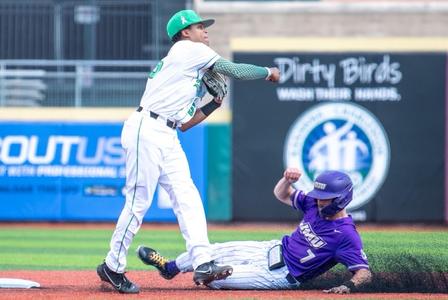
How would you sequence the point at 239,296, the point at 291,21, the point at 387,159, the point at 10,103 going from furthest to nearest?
the point at 291,21 → the point at 10,103 → the point at 387,159 → the point at 239,296

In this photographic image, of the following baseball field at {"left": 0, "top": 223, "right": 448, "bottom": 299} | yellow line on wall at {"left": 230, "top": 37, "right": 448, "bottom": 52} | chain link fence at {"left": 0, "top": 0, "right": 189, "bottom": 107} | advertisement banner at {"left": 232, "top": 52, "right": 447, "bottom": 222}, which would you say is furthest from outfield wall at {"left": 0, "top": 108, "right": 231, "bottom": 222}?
baseball field at {"left": 0, "top": 223, "right": 448, "bottom": 299}

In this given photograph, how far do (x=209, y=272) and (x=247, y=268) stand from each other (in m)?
0.43

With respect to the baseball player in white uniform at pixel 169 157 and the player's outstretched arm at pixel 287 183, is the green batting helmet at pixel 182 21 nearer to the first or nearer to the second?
the baseball player in white uniform at pixel 169 157

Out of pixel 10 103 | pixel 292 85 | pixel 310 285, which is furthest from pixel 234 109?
pixel 310 285

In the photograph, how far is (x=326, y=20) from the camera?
19.2 meters

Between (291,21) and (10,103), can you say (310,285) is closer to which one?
(10,103)

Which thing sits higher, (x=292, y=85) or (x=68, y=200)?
(x=292, y=85)

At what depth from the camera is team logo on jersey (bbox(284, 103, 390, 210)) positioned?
50.8 ft

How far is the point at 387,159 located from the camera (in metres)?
15.6

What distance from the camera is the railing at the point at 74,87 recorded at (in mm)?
16719

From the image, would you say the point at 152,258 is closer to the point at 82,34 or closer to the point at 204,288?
the point at 204,288

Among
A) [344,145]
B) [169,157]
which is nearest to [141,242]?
[344,145]

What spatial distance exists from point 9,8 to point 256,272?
1184 cm

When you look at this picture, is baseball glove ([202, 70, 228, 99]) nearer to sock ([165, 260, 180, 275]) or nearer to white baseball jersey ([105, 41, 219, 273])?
white baseball jersey ([105, 41, 219, 273])
